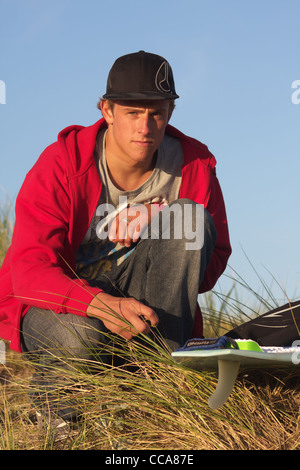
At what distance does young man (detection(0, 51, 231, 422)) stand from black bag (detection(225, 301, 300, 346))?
274mm

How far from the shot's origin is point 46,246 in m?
2.77

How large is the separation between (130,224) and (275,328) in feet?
2.82

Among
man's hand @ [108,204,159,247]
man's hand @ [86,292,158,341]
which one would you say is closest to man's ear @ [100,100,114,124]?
man's hand @ [108,204,159,247]

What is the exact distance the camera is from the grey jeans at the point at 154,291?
263 cm

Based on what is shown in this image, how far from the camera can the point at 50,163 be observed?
9.62 feet

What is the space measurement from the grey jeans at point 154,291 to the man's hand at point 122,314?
9 centimetres

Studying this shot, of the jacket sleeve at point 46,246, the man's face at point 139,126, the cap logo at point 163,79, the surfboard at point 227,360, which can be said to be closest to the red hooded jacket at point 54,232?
the jacket sleeve at point 46,246

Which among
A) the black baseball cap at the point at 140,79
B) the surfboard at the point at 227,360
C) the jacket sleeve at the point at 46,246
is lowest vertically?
the surfboard at the point at 227,360

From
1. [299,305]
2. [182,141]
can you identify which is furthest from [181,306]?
[182,141]

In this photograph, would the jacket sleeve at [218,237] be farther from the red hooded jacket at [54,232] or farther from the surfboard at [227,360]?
the surfboard at [227,360]

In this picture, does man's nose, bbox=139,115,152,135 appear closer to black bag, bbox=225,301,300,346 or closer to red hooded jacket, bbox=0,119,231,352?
red hooded jacket, bbox=0,119,231,352

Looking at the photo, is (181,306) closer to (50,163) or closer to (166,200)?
(166,200)

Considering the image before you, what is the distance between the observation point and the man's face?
117 inches

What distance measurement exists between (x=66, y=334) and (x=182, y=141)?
1.28 m
